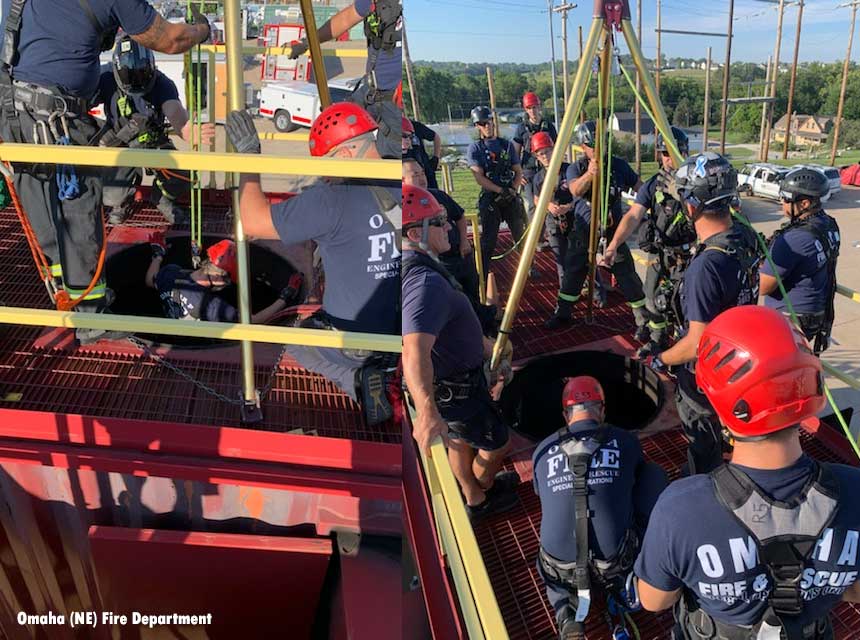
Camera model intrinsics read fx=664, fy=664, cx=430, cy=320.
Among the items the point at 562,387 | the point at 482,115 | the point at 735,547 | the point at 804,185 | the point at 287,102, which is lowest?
the point at 562,387

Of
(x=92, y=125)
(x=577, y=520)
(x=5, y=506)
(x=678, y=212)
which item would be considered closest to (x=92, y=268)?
(x=92, y=125)

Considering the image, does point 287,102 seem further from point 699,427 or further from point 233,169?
point 233,169

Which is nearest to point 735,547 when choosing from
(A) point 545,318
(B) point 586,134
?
(A) point 545,318

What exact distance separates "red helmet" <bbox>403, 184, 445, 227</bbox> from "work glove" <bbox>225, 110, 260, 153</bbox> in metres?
0.81

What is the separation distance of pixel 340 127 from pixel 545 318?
3.38 meters

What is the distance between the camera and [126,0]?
3.06m

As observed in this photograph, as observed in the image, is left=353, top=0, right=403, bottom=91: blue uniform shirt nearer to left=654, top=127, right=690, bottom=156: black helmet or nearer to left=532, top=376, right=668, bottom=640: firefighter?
left=654, top=127, right=690, bottom=156: black helmet

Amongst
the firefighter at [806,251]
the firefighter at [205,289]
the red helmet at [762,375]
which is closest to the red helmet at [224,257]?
the firefighter at [205,289]

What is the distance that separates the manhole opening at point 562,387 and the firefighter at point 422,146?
1822mm

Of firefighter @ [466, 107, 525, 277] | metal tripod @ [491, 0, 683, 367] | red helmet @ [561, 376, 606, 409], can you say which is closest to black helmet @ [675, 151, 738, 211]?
metal tripod @ [491, 0, 683, 367]

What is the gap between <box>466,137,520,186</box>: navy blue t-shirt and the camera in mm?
6594

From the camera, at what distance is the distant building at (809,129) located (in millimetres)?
37625

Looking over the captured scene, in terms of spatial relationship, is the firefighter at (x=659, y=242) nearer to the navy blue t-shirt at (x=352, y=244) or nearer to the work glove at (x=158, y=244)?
the navy blue t-shirt at (x=352, y=244)

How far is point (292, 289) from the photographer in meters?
4.90
